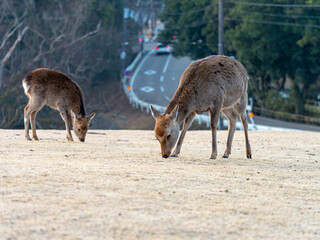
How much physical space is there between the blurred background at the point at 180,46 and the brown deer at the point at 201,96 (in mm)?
26240

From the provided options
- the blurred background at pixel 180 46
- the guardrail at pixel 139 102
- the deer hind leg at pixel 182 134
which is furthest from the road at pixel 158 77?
the deer hind leg at pixel 182 134

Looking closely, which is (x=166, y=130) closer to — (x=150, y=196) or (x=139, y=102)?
(x=150, y=196)

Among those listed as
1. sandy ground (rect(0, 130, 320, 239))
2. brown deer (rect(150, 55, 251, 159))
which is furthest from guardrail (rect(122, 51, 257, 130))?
sandy ground (rect(0, 130, 320, 239))

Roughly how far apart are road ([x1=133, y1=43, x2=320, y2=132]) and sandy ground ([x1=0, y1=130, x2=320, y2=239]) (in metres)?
35.3

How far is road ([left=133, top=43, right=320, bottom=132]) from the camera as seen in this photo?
189 ft

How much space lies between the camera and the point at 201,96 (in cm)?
1209

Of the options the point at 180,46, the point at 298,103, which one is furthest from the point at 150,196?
the point at 180,46

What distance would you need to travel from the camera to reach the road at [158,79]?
5766cm

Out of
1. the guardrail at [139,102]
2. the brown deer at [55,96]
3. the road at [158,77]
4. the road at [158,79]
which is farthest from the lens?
the road at [158,77]

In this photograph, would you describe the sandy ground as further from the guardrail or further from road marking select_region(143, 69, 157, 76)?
road marking select_region(143, 69, 157, 76)

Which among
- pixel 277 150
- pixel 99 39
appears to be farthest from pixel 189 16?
pixel 277 150

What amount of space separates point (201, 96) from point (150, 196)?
13.7ft

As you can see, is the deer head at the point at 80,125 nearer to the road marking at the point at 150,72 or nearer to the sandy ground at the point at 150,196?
the sandy ground at the point at 150,196

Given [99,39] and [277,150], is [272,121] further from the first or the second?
[277,150]
